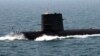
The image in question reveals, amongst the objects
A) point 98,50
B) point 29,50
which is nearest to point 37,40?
point 29,50

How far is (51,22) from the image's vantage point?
4619 centimetres

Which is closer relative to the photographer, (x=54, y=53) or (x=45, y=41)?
(x=54, y=53)

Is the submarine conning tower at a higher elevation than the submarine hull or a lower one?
higher

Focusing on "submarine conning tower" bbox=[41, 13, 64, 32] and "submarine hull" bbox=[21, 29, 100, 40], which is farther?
"submarine conning tower" bbox=[41, 13, 64, 32]

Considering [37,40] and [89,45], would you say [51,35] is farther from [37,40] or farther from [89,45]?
[89,45]

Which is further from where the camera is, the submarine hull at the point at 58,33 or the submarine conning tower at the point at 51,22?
the submarine conning tower at the point at 51,22

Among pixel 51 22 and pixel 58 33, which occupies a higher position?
pixel 51 22

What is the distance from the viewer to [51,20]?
152 feet

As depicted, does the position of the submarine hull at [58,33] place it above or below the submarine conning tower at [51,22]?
below

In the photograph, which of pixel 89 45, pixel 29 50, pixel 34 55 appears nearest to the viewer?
pixel 34 55

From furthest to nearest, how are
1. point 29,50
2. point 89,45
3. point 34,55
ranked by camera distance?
point 89,45 → point 29,50 → point 34,55

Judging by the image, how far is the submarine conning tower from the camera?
151 feet

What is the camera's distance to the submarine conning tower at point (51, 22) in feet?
151

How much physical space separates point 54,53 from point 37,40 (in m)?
6.74
